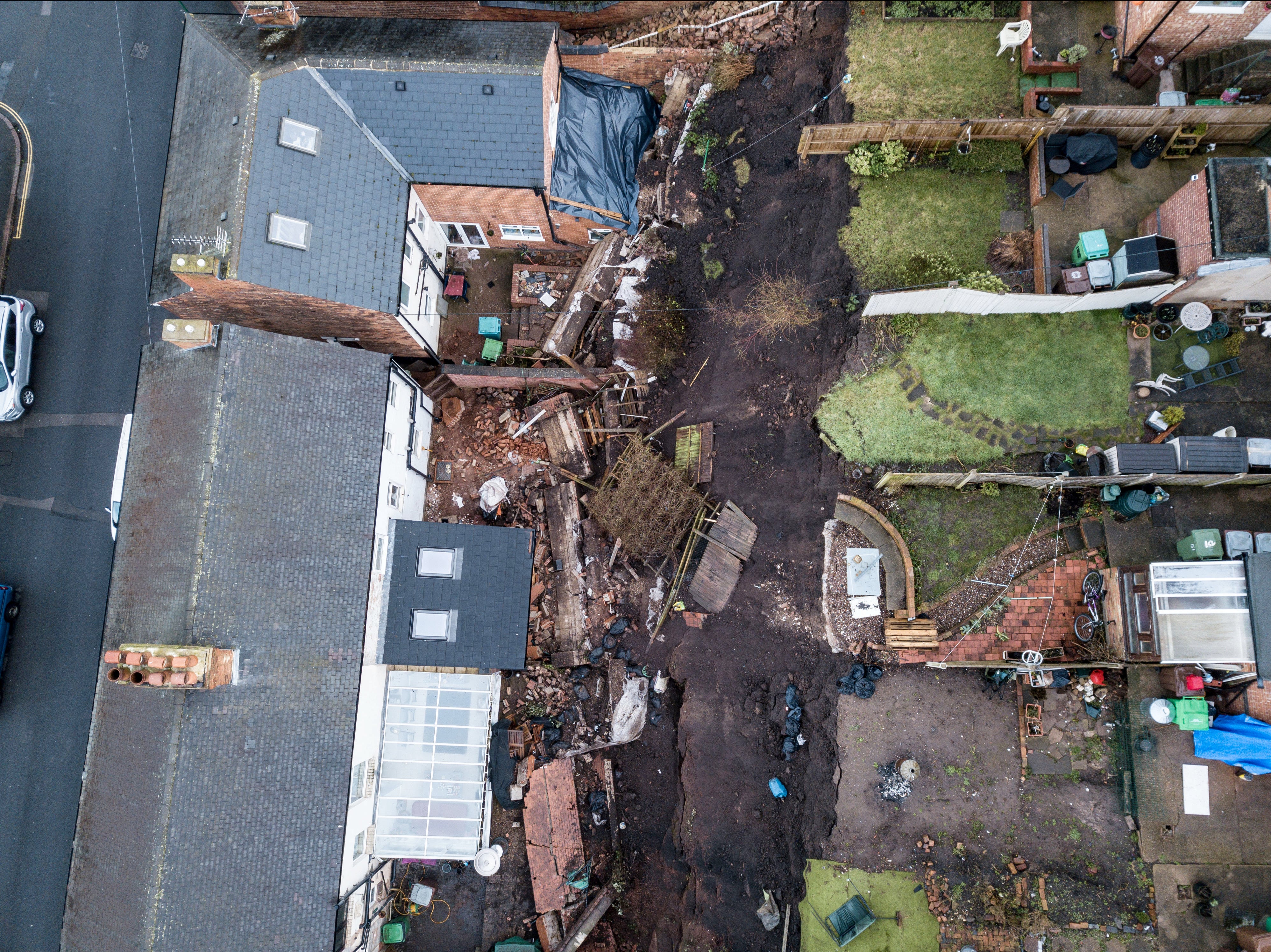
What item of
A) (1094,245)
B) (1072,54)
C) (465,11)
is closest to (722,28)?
(465,11)

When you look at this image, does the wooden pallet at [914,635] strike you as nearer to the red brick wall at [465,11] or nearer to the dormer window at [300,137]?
the dormer window at [300,137]

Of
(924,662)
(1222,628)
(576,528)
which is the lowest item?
(924,662)

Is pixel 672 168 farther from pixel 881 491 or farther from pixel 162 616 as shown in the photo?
pixel 162 616

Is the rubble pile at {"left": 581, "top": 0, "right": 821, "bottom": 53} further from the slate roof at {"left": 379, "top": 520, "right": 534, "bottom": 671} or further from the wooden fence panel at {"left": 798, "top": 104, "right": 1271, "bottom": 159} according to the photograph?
the slate roof at {"left": 379, "top": 520, "right": 534, "bottom": 671}

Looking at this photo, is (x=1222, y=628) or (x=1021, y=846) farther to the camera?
(x=1021, y=846)

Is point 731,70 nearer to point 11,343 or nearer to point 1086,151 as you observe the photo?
point 1086,151

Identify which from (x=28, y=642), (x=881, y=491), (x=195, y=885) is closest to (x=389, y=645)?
(x=195, y=885)

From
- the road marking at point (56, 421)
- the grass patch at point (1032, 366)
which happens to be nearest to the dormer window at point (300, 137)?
the road marking at point (56, 421)

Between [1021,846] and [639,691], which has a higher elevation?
[639,691]
